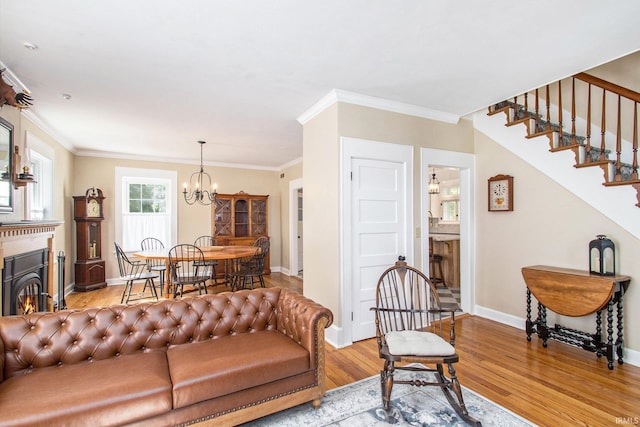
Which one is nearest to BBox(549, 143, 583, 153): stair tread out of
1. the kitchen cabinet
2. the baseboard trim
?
the baseboard trim

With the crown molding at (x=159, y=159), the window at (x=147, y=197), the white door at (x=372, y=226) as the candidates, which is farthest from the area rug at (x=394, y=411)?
the crown molding at (x=159, y=159)

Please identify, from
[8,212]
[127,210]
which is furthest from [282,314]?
[127,210]

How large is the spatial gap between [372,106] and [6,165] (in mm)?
3580

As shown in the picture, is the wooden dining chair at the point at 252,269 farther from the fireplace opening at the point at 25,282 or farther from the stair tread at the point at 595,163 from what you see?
the stair tread at the point at 595,163

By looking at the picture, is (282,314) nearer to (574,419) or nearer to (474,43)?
(574,419)

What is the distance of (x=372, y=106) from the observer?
333cm

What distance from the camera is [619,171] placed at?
9.20 feet

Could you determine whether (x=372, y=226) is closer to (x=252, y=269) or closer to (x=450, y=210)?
(x=252, y=269)

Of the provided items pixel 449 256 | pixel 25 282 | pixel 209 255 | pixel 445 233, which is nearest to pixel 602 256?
pixel 449 256

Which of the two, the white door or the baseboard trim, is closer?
the white door

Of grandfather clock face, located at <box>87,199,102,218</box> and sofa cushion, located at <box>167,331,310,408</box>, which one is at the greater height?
grandfather clock face, located at <box>87,199,102,218</box>

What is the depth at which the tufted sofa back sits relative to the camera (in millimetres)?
1830

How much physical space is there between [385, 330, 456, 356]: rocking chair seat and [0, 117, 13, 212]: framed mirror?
353cm

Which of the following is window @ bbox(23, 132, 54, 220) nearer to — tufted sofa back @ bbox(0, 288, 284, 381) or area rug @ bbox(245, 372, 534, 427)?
tufted sofa back @ bbox(0, 288, 284, 381)
